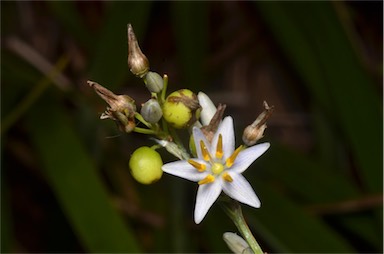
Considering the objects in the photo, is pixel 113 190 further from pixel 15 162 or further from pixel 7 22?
pixel 7 22

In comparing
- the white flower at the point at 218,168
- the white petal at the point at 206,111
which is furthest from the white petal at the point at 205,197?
the white petal at the point at 206,111

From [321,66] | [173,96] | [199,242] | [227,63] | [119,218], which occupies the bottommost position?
[173,96]

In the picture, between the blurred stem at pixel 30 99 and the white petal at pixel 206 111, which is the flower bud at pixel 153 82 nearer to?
the white petal at pixel 206 111

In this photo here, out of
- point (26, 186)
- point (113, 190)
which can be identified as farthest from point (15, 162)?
point (113, 190)

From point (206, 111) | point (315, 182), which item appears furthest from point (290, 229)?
point (206, 111)

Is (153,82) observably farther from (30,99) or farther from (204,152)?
(30,99)

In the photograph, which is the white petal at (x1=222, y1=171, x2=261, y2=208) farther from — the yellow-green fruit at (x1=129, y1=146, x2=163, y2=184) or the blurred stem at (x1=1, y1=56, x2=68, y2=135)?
the blurred stem at (x1=1, y1=56, x2=68, y2=135)
